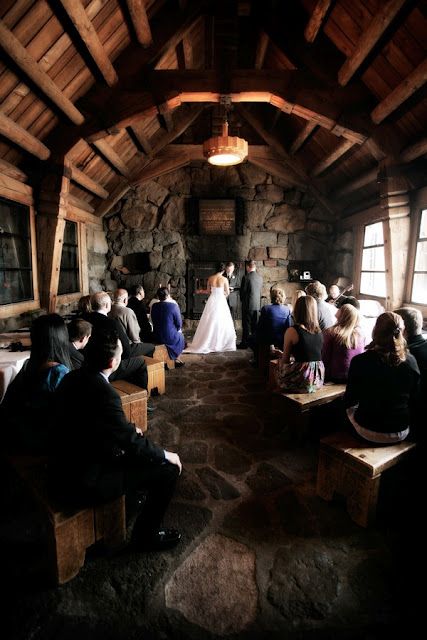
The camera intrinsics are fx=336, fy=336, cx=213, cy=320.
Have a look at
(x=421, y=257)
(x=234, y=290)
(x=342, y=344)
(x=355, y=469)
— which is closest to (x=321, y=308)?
(x=342, y=344)

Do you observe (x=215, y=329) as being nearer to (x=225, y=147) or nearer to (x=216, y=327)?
(x=216, y=327)

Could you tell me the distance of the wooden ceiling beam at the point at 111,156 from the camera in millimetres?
6035

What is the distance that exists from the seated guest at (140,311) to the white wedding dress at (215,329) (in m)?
1.47

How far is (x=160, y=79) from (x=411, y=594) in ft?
20.7

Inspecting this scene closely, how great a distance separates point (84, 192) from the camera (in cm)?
755

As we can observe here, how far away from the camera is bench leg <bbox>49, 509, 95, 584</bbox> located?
6.23ft

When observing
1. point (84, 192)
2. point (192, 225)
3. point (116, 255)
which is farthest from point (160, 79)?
point (116, 255)

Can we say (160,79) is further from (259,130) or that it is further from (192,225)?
(192,225)

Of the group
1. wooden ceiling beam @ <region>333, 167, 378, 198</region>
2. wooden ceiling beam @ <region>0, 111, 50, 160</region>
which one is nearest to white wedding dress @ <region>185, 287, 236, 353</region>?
wooden ceiling beam @ <region>333, 167, 378, 198</region>

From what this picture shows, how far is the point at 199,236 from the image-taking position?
9.20m

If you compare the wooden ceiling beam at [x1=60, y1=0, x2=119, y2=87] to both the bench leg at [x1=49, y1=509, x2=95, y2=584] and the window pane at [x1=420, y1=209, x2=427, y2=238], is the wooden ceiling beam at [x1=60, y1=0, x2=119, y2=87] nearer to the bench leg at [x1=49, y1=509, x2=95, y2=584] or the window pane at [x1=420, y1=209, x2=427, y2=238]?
the bench leg at [x1=49, y1=509, x2=95, y2=584]

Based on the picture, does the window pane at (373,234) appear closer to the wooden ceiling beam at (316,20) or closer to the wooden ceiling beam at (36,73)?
the wooden ceiling beam at (316,20)

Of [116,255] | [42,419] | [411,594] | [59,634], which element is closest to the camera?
[59,634]

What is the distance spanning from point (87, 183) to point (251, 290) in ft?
13.2
